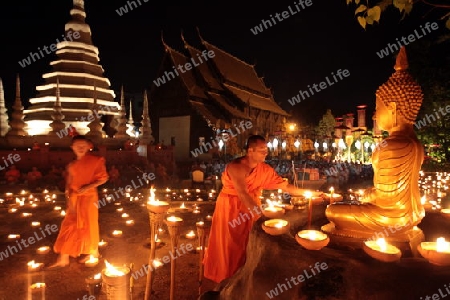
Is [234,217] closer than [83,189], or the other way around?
[234,217]

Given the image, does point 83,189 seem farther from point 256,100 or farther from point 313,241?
point 256,100

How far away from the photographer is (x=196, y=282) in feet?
13.6

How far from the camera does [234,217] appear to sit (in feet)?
11.8

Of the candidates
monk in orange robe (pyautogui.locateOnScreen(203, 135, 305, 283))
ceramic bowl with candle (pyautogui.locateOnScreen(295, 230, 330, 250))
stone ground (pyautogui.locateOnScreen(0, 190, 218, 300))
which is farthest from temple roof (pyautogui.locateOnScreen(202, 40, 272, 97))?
ceramic bowl with candle (pyautogui.locateOnScreen(295, 230, 330, 250))

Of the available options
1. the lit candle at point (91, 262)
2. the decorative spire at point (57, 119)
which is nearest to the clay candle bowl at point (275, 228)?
the lit candle at point (91, 262)

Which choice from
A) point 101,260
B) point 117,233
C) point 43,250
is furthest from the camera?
point 117,233

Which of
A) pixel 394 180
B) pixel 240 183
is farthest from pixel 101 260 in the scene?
pixel 394 180

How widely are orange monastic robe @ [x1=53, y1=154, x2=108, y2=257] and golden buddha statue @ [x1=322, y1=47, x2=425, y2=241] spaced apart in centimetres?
350

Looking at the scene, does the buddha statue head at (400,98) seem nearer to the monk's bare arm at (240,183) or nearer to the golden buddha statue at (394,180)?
the golden buddha statue at (394,180)

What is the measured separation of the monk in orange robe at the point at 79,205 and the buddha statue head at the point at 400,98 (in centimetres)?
396

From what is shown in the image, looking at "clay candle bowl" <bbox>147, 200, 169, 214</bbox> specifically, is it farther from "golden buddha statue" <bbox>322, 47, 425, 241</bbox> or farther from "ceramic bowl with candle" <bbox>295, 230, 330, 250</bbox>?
"golden buddha statue" <bbox>322, 47, 425, 241</bbox>

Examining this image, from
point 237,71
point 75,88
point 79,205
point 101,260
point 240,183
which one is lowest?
point 101,260

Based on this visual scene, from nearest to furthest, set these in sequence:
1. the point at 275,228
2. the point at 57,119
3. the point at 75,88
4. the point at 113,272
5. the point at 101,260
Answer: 1. the point at 113,272
2. the point at 275,228
3. the point at 101,260
4. the point at 57,119
5. the point at 75,88

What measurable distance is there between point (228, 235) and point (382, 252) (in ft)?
6.06
